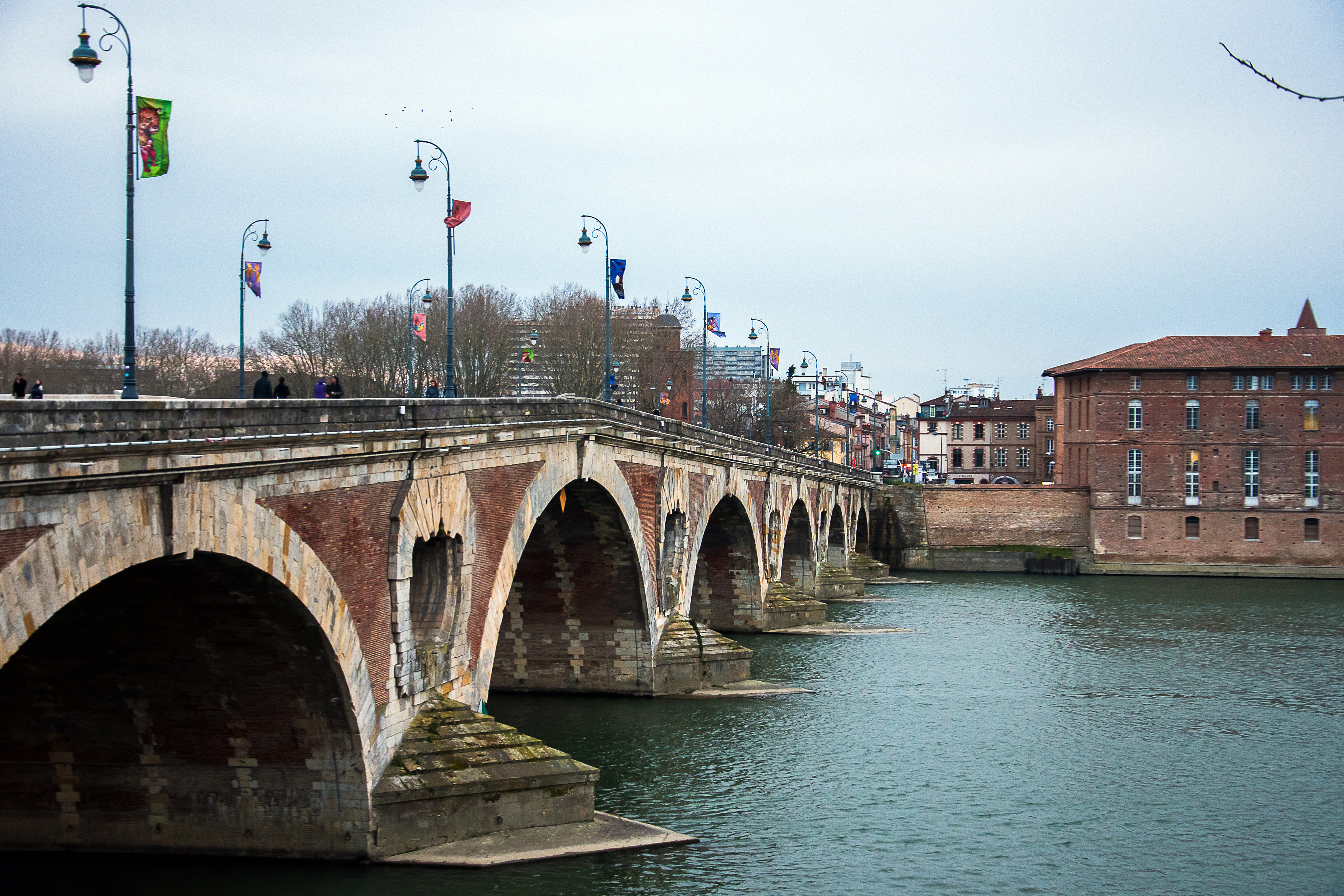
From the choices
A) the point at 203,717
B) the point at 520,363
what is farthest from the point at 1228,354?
the point at 203,717

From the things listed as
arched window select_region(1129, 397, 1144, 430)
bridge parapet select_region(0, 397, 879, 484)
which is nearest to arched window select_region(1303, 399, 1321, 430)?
arched window select_region(1129, 397, 1144, 430)

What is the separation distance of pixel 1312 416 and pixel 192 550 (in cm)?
7354

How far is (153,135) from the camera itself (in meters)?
15.0

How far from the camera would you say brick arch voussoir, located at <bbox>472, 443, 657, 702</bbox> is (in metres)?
22.6

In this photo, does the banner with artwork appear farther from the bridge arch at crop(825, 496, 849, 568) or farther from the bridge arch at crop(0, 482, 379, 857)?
the bridge arch at crop(825, 496, 849, 568)

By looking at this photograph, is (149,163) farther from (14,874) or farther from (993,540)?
(993,540)

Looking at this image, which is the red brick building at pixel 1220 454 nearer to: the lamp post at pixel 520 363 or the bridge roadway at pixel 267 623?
the lamp post at pixel 520 363

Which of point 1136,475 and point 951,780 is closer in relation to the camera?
point 951,780

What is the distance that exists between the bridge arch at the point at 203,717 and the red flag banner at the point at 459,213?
31.7ft

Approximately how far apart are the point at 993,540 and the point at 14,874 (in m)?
68.4

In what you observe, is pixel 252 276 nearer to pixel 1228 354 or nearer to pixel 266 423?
pixel 266 423

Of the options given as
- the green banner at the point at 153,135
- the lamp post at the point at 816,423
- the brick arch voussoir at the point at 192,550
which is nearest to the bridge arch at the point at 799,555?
the lamp post at the point at 816,423

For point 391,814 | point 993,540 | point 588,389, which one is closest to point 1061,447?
point 993,540

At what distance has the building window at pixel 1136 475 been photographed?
251 feet
